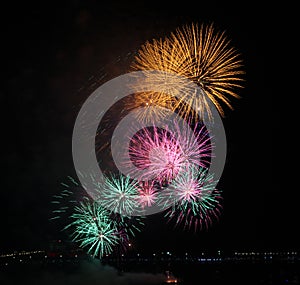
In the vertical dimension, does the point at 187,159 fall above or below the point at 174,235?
above

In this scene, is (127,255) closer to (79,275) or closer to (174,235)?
(174,235)

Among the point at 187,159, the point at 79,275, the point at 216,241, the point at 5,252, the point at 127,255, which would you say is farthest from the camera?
the point at 216,241

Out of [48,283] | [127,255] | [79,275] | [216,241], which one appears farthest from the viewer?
[216,241]

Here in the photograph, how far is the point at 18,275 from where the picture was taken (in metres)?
19.8

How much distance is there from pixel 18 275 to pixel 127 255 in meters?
21.0

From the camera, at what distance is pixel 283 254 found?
40.8 meters

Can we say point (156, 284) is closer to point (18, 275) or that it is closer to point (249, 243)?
point (18, 275)

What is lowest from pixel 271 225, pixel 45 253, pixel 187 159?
pixel 45 253

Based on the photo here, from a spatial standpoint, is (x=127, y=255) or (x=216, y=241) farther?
(x=216, y=241)

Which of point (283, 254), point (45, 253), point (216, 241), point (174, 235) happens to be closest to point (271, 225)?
point (283, 254)

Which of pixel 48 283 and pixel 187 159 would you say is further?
pixel 48 283

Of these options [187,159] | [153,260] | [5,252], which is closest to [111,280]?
[187,159]

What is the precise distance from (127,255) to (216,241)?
11.4 m

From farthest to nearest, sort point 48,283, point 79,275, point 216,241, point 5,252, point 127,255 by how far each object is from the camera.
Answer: point 216,241 < point 127,255 < point 5,252 < point 79,275 < point 48,283
